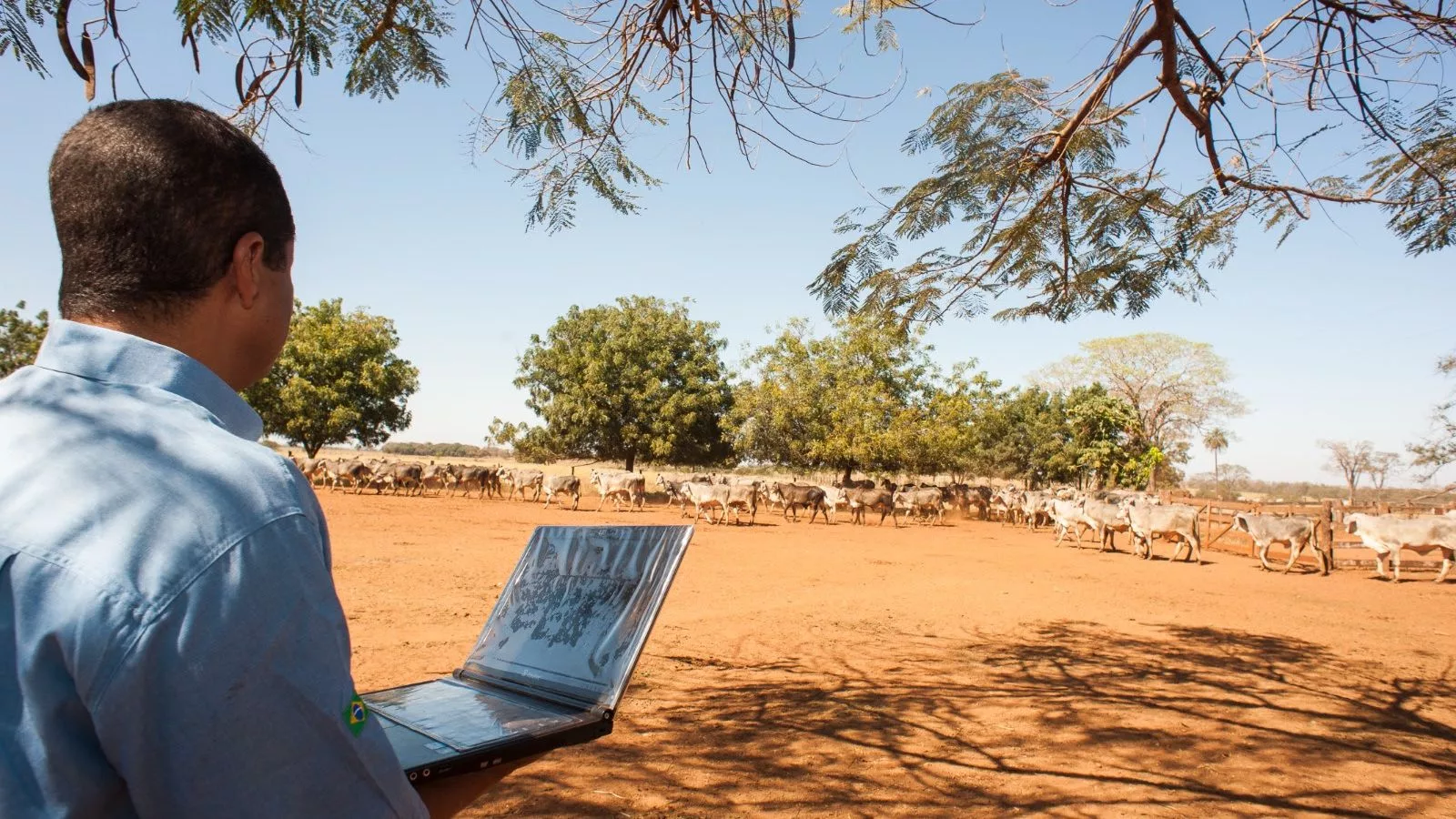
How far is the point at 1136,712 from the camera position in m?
6.37

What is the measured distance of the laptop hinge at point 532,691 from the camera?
1919 millimetres

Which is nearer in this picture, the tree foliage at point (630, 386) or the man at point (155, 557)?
the man at point (155, 557)

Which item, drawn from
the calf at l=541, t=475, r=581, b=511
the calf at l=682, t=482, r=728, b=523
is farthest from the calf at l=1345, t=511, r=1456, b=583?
the calf at l=541, t=475, r=581, b=511

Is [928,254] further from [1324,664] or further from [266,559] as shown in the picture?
[1324,664]

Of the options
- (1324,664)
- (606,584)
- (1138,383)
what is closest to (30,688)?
(606,584)

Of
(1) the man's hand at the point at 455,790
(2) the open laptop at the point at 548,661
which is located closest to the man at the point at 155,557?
(1) the man's hand at the point at 455,790

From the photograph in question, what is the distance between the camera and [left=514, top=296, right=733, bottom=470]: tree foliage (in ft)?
119

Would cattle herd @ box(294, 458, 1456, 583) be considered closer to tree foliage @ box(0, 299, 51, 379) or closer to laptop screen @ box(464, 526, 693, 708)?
tree foliage @ box(0, 299, 51, 379)

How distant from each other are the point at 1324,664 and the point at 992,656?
366 cm

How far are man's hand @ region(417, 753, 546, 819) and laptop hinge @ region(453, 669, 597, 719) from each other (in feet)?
0.91

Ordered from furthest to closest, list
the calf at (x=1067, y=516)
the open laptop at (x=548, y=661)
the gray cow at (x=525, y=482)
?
the gray cow at (x=525, y=482), the calf at (x=1067, y=516), the open laptop at (x=548, y=661)

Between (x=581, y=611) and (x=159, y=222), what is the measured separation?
56.4 inches

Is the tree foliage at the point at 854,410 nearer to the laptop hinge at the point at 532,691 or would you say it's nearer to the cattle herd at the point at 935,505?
the cattle herd at the point at 935,505

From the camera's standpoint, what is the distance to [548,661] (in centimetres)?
213
